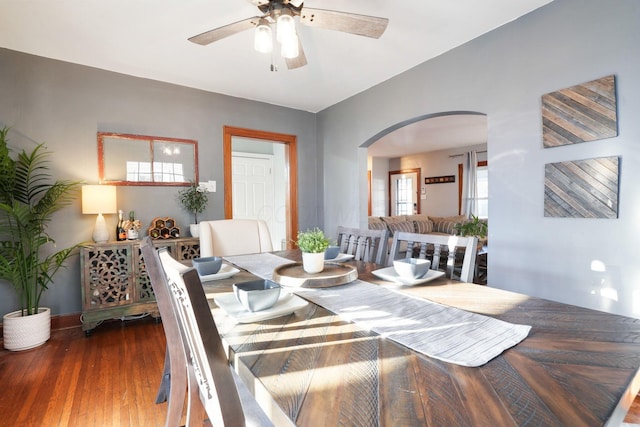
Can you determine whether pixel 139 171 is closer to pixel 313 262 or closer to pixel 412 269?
pixel 313 262

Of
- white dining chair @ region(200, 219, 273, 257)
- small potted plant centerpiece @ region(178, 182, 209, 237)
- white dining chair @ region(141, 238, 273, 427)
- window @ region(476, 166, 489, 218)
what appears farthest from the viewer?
window @ region(476, 166, 489, 218)

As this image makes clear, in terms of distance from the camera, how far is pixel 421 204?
27.2ft

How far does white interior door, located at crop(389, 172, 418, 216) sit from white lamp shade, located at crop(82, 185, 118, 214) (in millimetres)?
7105

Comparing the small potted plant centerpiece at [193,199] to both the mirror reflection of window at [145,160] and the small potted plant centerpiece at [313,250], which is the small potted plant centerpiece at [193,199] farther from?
the small potted plant centerpiece at [313,250]

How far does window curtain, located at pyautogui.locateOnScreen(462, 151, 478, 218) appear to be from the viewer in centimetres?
702

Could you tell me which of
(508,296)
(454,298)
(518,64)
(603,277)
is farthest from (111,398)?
(518,64)

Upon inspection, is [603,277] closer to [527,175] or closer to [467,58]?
[527,175]

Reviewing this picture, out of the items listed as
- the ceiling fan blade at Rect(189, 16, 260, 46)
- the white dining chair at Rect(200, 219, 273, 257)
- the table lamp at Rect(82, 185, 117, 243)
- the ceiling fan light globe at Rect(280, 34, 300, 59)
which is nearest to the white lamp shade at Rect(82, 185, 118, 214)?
the table lamp at Rect(82, 185, 117, 243)

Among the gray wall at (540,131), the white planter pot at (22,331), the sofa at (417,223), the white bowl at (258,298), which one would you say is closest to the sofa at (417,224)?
the sofa at (417,223)

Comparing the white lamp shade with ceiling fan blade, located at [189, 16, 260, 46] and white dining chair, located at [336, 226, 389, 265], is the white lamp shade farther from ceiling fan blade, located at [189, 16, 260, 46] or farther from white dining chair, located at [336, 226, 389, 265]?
white dining chair, located at [336, 226, 389, 265]

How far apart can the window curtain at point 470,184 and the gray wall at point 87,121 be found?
5410mm

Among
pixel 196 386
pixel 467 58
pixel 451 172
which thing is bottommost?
pixel 196 386

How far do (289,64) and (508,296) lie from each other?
2.01 m

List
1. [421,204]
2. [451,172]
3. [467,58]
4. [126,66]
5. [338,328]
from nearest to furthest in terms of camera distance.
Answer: [338,328], [467,58], [126,66], [451,172], [421,204]
